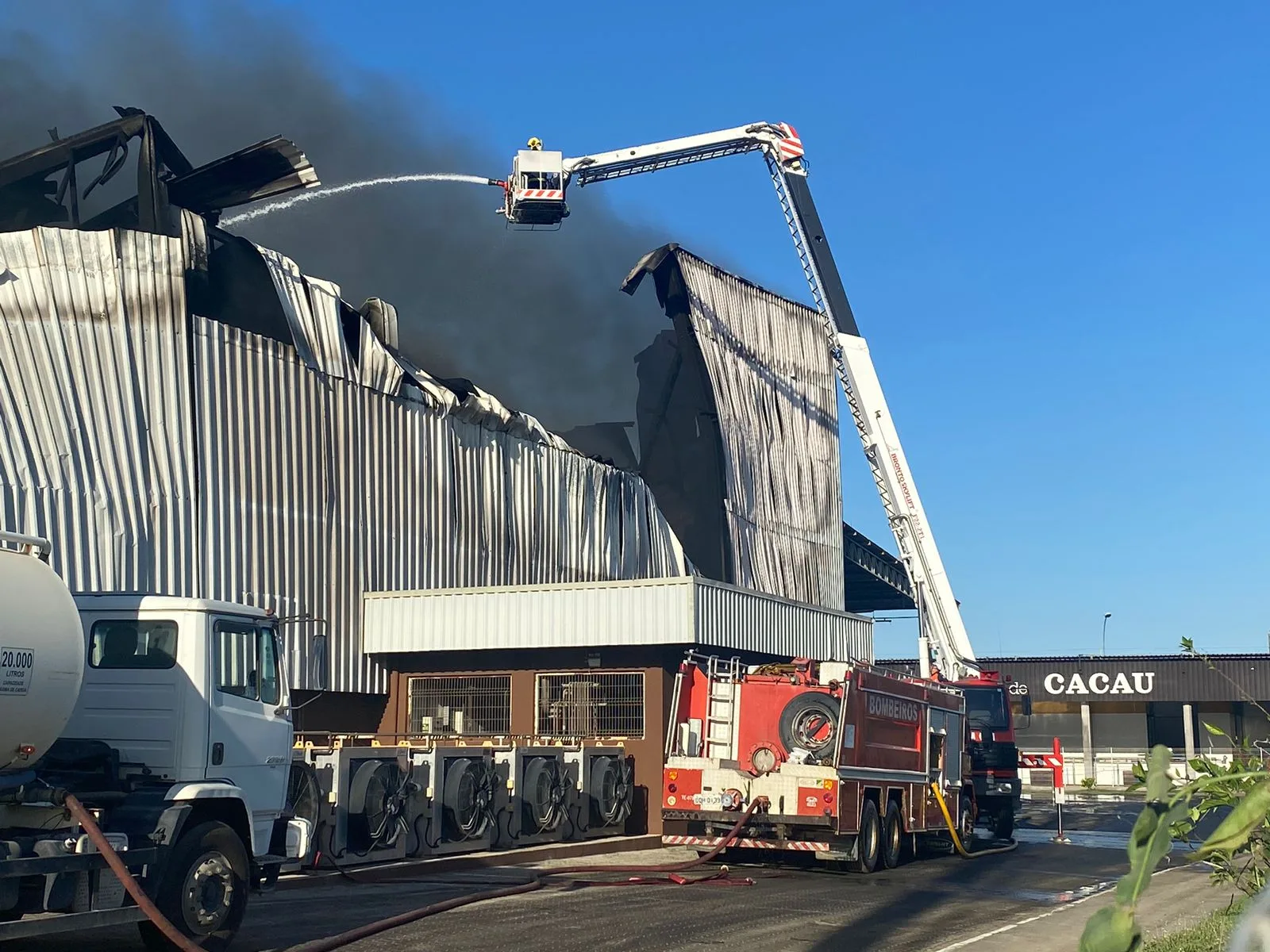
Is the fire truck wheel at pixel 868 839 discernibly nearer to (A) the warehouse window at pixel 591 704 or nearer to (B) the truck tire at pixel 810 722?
(B) the truck tire at pixel 810 722

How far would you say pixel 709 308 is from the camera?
37.6m

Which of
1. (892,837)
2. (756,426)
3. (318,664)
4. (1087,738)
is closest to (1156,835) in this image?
(892,837)

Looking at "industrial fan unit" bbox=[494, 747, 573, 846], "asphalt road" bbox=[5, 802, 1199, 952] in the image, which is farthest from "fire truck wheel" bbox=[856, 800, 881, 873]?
"industrial fan unit" bbox=[494, 747, 573, 846]

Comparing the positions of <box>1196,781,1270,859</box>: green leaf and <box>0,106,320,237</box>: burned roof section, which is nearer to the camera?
<box>1196,781,1270,859</box>: green leaf

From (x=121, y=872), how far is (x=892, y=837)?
13.8 meters

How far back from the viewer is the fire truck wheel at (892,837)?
2092cm

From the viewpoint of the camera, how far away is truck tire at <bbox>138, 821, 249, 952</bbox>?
10.9 meters

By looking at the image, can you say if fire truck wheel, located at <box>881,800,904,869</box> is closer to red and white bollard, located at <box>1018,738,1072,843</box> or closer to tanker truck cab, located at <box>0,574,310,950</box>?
red and white bollard, located at <box>1018,738,1072,843</box>

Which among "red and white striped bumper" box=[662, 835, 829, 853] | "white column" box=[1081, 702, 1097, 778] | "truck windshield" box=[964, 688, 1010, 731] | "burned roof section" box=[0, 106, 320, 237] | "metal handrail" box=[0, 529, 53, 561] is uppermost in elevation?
"burned roof section" box=[0, 106, 320, 237]

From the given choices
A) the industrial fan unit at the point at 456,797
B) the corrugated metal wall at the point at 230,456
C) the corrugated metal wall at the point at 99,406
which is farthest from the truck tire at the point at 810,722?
the corrugated metal wall at the point at 99,406

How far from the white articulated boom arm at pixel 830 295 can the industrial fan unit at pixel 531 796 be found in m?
10.1

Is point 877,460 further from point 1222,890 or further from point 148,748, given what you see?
point 148,748

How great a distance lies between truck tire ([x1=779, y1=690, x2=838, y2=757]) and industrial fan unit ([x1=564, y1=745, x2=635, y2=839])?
16.0 feet

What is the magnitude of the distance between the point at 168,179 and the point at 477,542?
33.2ft
